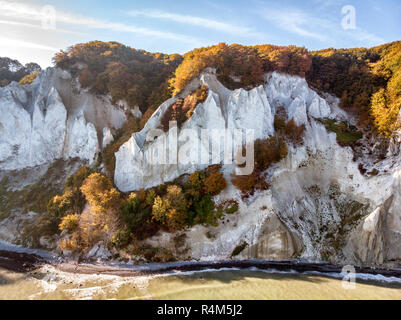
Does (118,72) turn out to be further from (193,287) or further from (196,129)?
(193,287)

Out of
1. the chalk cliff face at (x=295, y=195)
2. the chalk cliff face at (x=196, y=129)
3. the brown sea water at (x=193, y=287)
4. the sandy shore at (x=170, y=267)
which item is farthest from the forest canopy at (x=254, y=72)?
the brown sea water at (x=193, y=287)

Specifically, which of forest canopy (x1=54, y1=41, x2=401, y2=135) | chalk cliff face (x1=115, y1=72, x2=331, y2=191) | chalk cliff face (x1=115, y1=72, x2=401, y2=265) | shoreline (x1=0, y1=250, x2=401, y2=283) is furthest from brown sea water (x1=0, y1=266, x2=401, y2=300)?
forest canopy (x1=54, y1=41, x2=401, y2=135)

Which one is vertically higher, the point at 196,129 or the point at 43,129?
the point at 43,129

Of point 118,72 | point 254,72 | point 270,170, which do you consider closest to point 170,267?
point 270,170

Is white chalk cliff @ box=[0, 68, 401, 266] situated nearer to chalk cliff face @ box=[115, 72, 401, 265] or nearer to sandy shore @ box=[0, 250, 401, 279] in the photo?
chalk cliff face @ box=[115, 72, 401, 265]

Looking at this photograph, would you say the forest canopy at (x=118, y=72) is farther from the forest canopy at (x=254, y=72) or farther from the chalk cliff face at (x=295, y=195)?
the chalk cliff face at (x=295, y=195)

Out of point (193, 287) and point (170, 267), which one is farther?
point (170, 267)

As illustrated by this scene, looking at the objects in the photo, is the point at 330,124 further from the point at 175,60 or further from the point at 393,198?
the point at 175,60
